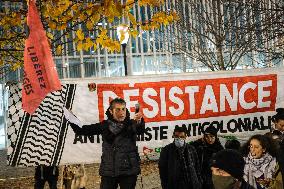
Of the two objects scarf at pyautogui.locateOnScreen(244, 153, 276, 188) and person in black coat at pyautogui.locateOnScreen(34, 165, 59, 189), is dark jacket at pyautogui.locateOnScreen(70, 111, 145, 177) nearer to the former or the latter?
scarf at pyautogui.locateOnScreen(244, 153, 276, 188)

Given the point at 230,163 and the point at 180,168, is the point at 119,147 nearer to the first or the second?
the point at 180,168

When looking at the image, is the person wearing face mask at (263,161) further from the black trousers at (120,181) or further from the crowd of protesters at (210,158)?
the black trousers at (120,181)

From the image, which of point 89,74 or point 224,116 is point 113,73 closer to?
point 89,74

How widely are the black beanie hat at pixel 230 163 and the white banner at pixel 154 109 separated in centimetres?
329

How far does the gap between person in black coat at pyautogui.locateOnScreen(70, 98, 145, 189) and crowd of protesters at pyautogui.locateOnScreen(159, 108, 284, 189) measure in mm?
772

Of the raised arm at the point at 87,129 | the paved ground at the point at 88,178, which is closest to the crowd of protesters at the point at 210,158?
the raised arm at the point at 87,129

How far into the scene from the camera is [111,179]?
5301mm

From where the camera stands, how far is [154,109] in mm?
6641

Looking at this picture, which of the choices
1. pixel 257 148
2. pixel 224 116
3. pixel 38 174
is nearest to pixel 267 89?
pixel 224 116

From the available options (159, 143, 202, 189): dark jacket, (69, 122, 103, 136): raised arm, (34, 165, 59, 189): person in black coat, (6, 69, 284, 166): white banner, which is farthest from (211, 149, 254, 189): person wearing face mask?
(34, 165, 59, 189): person in black coat

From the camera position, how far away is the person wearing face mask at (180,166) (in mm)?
5867

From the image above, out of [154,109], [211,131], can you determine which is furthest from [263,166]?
[154,109]

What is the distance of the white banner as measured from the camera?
6.06 meters

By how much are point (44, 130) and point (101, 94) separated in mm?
1030
